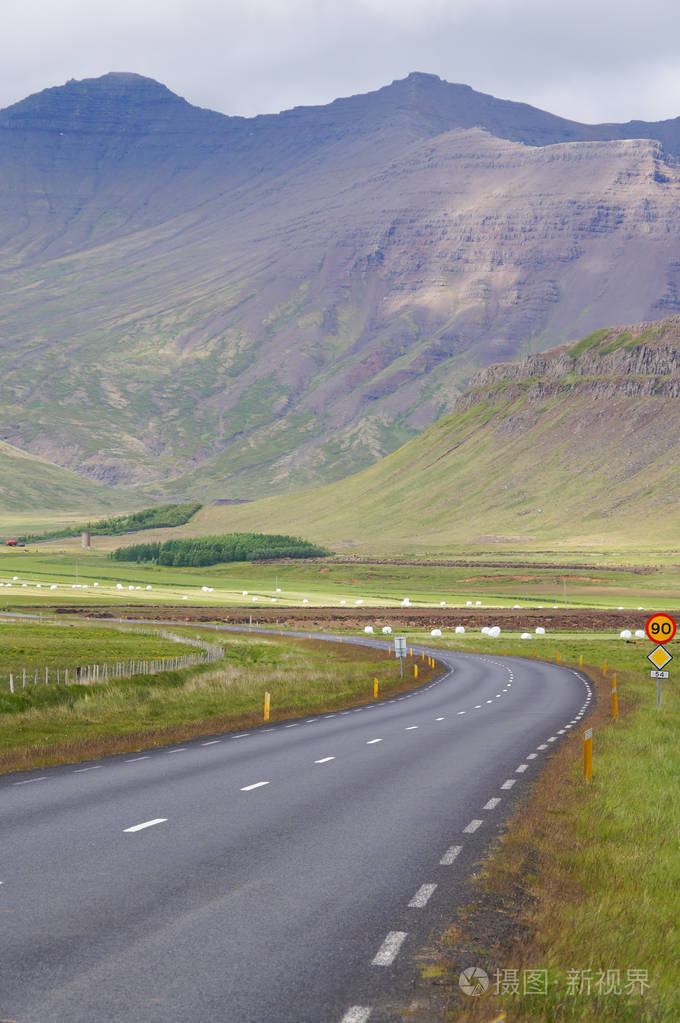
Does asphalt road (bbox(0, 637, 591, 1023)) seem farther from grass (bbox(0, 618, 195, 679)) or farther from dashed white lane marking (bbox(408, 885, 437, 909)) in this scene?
grass (bbox(0, 618, 195, 679))

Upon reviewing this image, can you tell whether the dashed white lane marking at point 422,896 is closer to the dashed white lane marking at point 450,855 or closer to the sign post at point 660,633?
the dashed white lane marking at point 450,855

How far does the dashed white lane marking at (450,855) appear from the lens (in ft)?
45.7

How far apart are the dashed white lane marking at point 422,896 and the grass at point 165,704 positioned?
12.5 meters

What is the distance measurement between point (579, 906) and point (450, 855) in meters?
3.18

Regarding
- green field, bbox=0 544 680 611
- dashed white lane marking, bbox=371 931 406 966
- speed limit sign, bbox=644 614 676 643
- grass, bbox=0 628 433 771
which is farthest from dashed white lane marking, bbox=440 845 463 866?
green field, bbox=0 544 680 611

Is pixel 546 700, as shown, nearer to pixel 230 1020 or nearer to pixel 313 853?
pixel 313 853

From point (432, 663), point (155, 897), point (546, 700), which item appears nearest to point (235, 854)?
point (155, 897)

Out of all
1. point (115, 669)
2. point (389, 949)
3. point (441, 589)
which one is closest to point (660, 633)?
point (115, 669)

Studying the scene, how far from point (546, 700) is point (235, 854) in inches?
1234

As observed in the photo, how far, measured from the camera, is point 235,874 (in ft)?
42.4

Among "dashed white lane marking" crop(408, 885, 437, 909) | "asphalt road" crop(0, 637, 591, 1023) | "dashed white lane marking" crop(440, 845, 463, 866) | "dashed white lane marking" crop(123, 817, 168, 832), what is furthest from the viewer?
"dashed white lane marking" crop(123, 817, 168, 832)

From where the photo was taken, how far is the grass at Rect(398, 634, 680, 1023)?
8.67 m

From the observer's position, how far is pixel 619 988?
352 inches

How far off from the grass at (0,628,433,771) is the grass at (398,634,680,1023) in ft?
37.0
